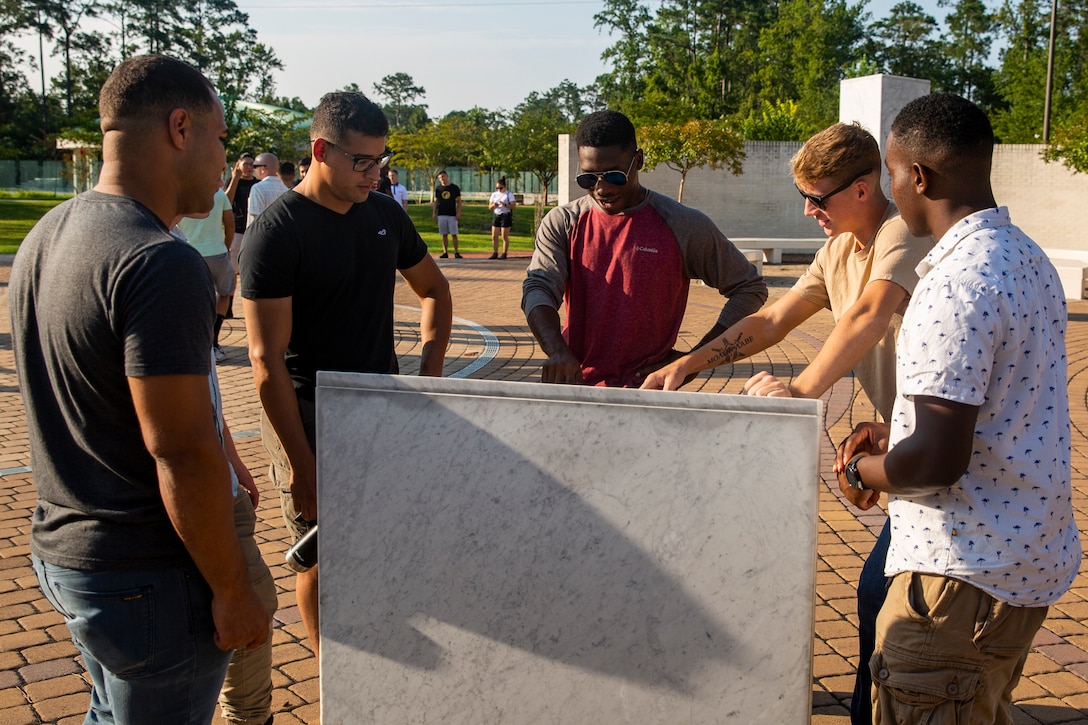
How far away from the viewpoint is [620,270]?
3.81 meters

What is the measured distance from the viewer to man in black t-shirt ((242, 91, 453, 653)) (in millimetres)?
3334

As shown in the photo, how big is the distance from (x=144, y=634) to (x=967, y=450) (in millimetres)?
1740

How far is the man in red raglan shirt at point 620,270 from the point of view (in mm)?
3793

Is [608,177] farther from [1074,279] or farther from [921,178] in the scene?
[1074,279]

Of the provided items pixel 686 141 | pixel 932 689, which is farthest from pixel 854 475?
pixel 686 141

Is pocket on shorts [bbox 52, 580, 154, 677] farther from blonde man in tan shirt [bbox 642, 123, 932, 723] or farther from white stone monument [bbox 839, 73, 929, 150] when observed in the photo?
white stone monument [bbox 839, 73, 929, 150]

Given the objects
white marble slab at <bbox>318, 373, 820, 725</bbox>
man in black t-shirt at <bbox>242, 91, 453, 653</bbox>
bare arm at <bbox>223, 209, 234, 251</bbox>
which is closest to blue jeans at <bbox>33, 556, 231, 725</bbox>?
white marble slab at <bbox>318, 373, 820, 725</bbox>

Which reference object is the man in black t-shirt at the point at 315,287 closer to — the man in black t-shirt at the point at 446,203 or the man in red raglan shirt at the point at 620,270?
the man in red raglan shirt at the point at 620,270

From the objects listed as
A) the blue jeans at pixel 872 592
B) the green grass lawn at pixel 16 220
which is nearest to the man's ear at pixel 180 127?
the blue jeans at pixel 872 592

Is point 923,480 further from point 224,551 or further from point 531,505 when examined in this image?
point 224,551

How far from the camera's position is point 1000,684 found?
228 cm

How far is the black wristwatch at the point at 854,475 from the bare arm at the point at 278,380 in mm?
1688

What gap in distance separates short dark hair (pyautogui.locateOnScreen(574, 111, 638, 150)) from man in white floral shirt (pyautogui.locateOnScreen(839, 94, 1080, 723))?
1.59m

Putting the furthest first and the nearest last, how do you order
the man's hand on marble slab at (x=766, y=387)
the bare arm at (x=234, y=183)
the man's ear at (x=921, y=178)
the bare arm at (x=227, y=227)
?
the bare arm at (x=234, y=183) → the bare arm at (x=227, y=227) → the man's hand on marble slab at (x=766, y=387) → the man's ear at (x=921, y=178)
